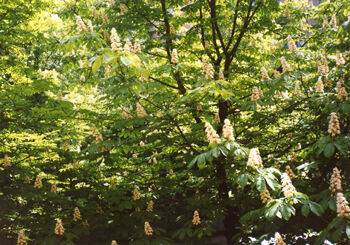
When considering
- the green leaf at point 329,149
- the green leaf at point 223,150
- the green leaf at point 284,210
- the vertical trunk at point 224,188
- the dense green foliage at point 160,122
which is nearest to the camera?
the green leaf at point 284,210

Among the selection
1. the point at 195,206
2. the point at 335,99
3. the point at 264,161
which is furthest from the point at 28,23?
the point at 335,99

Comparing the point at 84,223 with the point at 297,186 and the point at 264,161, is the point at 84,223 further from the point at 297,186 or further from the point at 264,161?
the point at 297,186

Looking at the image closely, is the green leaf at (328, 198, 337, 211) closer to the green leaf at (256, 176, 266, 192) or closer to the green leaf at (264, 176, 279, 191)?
the green leaf at (264, 176, 279, 191)

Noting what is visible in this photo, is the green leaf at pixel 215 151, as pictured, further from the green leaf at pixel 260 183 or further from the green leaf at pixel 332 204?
the green leaf at pixel 332 204

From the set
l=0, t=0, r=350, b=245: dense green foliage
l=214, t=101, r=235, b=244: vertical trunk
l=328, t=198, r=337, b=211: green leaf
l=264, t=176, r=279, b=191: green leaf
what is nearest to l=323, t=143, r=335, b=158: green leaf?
l=328, t=198, r=337, b=211: green leaf

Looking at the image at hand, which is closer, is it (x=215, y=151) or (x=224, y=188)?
(x=215, y=151)

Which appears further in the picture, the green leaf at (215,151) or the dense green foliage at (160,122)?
the dense green foliage at (160,122)

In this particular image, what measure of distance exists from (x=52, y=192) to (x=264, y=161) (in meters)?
4.50

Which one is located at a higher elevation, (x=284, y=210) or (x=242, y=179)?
(x=242, y=179)

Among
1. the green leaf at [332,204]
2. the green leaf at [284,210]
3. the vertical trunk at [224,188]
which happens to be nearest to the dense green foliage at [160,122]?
the vertical trunk at [224,188]

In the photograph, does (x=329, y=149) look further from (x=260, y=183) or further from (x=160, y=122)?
(x=160, y=122)

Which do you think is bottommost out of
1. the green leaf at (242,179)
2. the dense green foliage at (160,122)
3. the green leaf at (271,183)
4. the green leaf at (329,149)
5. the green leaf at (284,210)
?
the green leaf at (284,210)

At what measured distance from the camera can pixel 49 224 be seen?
5.88 m

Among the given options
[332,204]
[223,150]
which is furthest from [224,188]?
[223,150]
